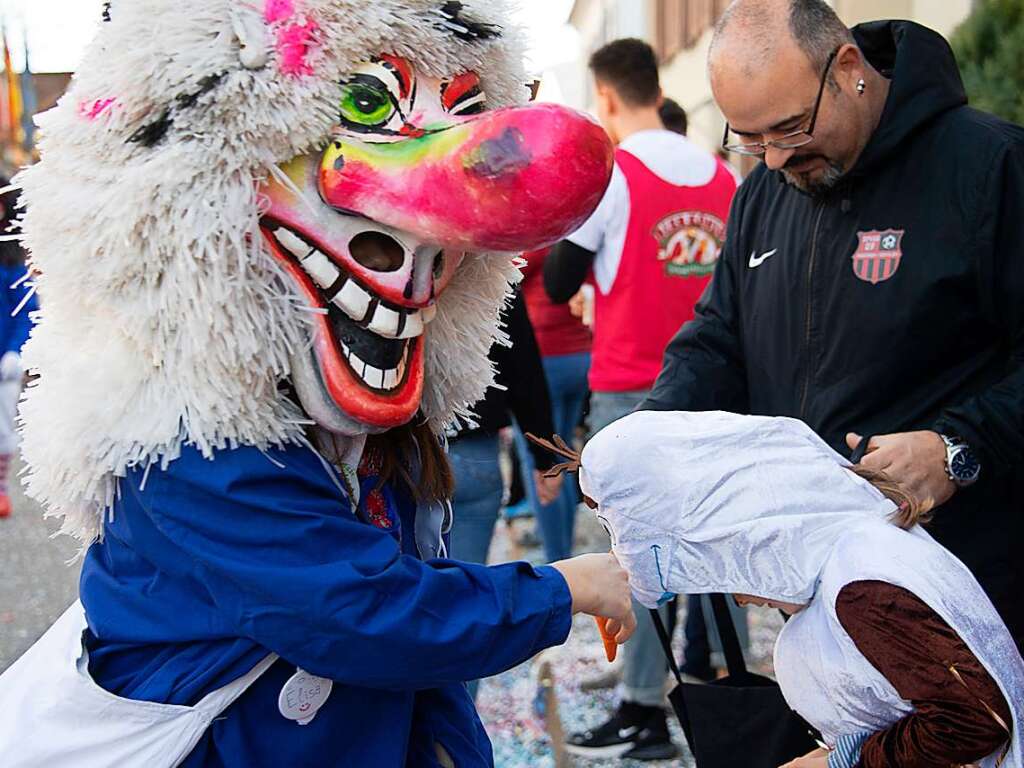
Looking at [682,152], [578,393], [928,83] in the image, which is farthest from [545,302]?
[928,83]

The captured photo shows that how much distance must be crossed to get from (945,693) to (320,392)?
0.94 meters

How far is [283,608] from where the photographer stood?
4.33ft

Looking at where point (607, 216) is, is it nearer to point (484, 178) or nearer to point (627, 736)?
point (627, 736)

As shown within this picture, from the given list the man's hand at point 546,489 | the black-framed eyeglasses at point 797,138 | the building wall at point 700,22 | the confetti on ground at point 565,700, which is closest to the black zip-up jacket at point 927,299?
the black-framed eyeglasses at point 797,138

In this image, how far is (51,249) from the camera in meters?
1.43

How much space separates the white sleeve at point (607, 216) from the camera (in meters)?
3.77

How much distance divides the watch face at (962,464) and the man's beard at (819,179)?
621 millimetres

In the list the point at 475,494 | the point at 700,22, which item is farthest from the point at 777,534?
the point at 700,22

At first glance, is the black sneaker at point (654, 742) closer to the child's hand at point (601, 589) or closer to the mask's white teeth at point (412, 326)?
the child's hand at point (601, 589)

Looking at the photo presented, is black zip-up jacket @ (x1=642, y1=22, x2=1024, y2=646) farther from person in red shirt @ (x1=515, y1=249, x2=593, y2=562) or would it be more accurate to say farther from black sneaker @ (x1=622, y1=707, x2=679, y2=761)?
person in red shirt @ (x1=515, y1=249, x2=593, y2=562)

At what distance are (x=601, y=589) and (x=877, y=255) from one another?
3.43 feet

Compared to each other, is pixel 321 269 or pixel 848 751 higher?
pixel 321 269

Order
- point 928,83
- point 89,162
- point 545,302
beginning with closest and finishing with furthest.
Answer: point 89,162
point 928,83
point 545,302

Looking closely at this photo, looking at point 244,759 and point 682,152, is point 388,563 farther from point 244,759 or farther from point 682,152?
point 682,152
